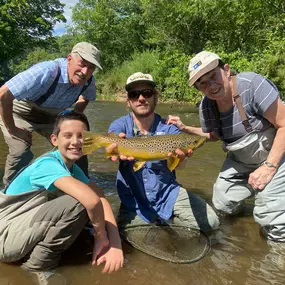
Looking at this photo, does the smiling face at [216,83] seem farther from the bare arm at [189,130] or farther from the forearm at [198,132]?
the forearm at [198,132]

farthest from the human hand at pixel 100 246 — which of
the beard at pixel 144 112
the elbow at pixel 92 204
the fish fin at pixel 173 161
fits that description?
the beard at pixel 144 112

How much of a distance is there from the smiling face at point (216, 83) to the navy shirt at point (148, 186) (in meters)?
0.65

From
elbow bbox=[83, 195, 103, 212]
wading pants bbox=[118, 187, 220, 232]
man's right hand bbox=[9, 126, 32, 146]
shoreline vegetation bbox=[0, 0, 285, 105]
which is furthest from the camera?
shoreline vegetation bbox=[0, 0, 285, 105]

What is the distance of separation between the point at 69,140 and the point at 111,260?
1077 millimetres


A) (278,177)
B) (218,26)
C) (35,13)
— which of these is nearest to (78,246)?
(278,177)

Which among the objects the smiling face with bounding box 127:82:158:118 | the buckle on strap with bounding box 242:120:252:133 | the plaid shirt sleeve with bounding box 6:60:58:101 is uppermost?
the plaid shirt sleeve with bounding box 6:60:58:101

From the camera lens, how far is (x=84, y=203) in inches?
105

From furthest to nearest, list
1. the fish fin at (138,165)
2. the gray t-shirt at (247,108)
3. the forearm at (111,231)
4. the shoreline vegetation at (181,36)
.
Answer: the shoreline vegetation at (181,36) < the fish fin at (138,165) < the gray t-shirt at (247,108) < the forearm at (111,231)

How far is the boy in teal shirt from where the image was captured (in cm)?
270

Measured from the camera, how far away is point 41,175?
2750 mm

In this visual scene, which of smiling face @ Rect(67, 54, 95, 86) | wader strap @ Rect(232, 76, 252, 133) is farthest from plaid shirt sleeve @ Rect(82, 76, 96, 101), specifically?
wader strap @ Rect(232, 76, 252, 133)

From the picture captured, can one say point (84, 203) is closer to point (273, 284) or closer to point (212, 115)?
point (273, 284)

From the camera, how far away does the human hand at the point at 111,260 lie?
287 cm

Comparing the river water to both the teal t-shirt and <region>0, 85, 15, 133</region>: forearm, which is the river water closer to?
the teal t-shirt
